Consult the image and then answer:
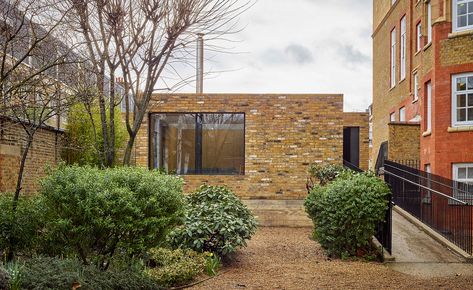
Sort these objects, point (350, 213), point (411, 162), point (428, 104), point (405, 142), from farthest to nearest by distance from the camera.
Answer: point (405, 142)
point (411, 162)
point (428, 104)
point (350, 213)

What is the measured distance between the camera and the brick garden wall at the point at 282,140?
19.3 meters

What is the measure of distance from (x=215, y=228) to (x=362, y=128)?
1684cm

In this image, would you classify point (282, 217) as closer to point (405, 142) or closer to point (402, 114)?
point (405, 142)

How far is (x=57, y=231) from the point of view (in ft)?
27.0

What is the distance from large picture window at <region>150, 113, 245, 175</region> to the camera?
19859 mm

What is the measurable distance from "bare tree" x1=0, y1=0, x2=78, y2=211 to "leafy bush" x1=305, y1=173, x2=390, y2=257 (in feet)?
17.9

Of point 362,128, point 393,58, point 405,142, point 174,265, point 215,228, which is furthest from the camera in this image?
point 393,58

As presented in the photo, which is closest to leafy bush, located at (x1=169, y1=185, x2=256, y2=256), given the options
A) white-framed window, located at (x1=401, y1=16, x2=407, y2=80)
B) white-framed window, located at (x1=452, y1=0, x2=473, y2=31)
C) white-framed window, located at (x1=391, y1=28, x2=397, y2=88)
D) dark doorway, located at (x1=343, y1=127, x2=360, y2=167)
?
white-framed window, located at (x1=452, y1=0, x2=473, y2=31)

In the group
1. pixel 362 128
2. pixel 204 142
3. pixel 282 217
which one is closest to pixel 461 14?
pixel 282 217

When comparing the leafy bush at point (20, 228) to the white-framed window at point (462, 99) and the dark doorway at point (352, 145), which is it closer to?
the white-framed window at point (462, 99)

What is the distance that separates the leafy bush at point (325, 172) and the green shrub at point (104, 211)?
9467 mm

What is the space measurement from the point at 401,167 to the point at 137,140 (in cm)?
902

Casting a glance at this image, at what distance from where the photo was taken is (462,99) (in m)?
16.6

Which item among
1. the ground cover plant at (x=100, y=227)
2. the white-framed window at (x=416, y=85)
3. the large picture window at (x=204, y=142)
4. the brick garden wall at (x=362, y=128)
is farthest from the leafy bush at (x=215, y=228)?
the brick garden wall at (x=362, y=128)
